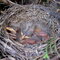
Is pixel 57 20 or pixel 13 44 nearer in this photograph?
pixel 13 44

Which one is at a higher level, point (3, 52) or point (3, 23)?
point (3, 23)

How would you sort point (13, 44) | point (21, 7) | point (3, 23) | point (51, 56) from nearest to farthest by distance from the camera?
point (51, 56) < point (13, 44) < point (3, 23) < point (21, 7)

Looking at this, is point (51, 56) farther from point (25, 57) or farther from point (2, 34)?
point (2, 34)

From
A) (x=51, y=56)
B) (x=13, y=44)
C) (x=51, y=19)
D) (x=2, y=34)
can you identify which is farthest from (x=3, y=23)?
(x=51, y=56)

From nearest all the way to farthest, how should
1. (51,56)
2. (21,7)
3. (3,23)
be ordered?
(51,56)
(3,23)
(21,7)

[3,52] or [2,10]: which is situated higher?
[2,10]

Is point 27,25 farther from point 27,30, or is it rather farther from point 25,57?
point 25,57

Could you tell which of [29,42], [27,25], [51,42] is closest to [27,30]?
[27,25]

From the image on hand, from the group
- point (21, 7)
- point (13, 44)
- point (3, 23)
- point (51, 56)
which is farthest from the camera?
point (21, 7)

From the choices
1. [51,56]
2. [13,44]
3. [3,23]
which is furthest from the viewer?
[3,23]
